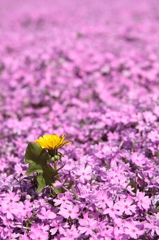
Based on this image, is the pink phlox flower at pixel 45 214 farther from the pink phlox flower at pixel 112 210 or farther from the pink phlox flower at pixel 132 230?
the pink phlox flower at pixel 132 230

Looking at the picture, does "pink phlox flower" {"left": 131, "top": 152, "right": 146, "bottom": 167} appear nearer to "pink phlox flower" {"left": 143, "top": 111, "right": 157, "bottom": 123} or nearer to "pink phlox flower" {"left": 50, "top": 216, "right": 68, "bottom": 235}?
"pink phlox flower" {"left": 143, "top": 111, "right": 157, "bottom": 123}

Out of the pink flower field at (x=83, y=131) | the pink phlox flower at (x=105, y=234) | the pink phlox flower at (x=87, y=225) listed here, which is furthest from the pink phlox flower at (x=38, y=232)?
the pink phlox flower at (x=105, y=234)

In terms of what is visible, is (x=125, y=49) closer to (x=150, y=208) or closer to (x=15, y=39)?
(x=15, y=39)

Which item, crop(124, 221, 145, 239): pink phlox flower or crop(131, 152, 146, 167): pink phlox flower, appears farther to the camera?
crop(131, 152, 146, 167): pink phlox flower

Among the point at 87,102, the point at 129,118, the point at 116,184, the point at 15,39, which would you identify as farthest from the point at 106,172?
the point at 15,39

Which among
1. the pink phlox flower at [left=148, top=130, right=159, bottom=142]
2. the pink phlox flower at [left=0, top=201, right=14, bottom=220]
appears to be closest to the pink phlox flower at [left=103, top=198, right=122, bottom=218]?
the pink phlox flower at [left=0, top=201, right=14, bottom=220]

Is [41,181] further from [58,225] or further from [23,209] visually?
[58,225]

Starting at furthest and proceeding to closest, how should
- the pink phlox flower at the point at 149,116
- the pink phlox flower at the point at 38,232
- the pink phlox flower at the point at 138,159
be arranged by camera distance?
the pink phlox flower at the point at 149,116
the pink phlox flower at the point at 138,159
the pink phlox flower at the point at 38,232
